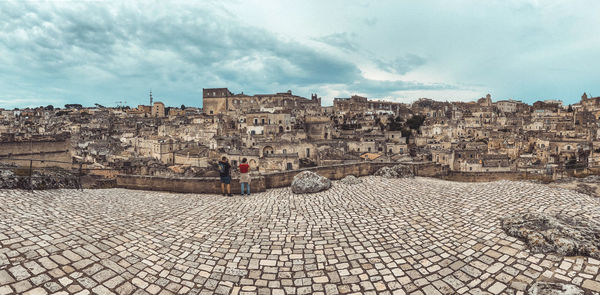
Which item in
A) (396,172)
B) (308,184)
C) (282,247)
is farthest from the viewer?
(396,172)

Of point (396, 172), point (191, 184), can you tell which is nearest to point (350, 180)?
point (396, 172)

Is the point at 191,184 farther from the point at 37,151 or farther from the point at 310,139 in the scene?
the point at 310,139

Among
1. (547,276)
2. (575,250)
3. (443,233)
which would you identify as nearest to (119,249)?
(443,233)

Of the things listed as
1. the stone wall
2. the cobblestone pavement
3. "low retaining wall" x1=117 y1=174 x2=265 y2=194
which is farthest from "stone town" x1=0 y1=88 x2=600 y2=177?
the cobblestone pavement

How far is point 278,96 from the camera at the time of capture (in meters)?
83.3

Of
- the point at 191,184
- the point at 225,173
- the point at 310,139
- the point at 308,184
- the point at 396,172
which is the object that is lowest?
the point at 191,184

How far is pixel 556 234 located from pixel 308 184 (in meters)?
6.87

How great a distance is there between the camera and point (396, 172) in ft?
40.9

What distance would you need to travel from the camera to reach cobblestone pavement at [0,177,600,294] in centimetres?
436

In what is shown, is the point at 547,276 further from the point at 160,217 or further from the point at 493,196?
the point at 160,217

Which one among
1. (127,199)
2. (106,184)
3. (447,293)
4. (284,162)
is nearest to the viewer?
(447,293)

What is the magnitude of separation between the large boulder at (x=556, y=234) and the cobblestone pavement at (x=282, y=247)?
7.6 inches

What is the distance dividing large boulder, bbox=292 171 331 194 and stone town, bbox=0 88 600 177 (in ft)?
22.7

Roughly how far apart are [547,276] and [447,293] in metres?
1.52
